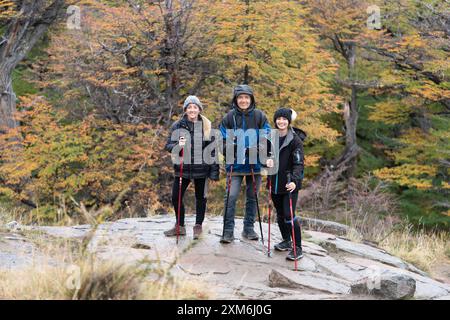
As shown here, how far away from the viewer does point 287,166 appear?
661 cm

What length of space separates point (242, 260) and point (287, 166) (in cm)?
116

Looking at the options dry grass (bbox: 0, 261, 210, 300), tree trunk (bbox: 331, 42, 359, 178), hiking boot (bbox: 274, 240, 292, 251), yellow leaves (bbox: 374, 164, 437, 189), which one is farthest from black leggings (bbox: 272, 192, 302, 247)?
tree trunk (bbox: 331, 42, 359, 178)

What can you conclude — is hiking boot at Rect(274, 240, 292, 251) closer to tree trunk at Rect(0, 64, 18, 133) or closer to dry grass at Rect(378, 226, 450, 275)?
dry grass at Rect(378, 226, 450, 275)

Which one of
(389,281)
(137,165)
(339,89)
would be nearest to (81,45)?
(137,165)

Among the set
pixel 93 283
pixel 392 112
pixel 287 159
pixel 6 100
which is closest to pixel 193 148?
pixel 287 159

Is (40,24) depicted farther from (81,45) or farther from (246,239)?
(246,239)

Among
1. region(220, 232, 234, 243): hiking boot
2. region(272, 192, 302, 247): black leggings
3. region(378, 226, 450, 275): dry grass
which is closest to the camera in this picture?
region(272, 192, 302, 247): black leggings

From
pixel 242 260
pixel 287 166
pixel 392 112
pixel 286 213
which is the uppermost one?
pixel 287 166

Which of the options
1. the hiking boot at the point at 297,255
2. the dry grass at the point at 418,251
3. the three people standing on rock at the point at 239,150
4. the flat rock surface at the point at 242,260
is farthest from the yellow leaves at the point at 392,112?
the hiking boot at the point at 297,255

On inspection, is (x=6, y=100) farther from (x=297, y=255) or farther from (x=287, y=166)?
(x=297, y=255)

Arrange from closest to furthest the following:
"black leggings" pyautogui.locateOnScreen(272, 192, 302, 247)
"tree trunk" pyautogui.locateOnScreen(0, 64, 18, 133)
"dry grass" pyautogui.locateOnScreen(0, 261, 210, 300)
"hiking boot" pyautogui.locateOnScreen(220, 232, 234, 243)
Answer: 1. "dry grass" pyautogui.locateOnScreen(0, 261, 210, 300)
2. "black leggings" pyautogui.locateOnScreen(272, 192, 302, 247)
3. "hiking boot" pyautogui.locateOnScreen(220, 232, 234, 243)
4. "tree trunk" pyautogui.locateOnScreen(0, 64, 18, 133)

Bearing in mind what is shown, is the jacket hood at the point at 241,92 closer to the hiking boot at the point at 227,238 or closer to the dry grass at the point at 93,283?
the hiking boot at the point at 227,238

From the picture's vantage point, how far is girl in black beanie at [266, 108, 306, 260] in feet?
21.4

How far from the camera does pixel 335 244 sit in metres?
8.44
